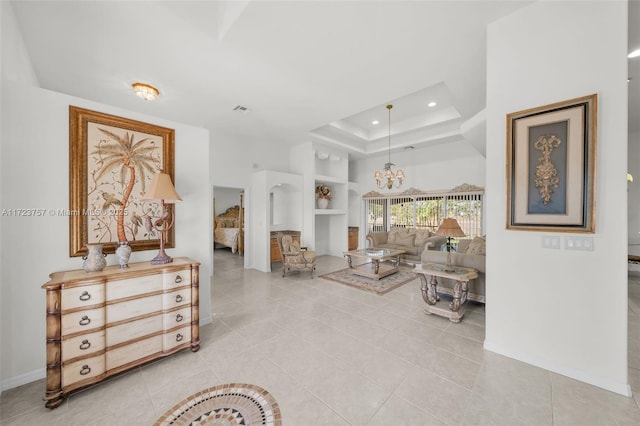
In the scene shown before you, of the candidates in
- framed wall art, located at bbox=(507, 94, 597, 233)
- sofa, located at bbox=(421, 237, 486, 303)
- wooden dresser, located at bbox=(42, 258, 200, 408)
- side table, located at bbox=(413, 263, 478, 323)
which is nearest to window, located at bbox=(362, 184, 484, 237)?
sofa, located at bbox=(421, 237, 486, 303)

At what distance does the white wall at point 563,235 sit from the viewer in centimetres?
188

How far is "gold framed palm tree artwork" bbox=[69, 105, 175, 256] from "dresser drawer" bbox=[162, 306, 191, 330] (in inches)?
32.1

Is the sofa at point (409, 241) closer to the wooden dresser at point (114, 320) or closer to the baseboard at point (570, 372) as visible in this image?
the baseboard at point (570, 372)

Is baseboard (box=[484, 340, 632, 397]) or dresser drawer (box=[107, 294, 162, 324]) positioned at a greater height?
dresser drawer (box=[107, 294, 162, 324])

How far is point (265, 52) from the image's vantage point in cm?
296

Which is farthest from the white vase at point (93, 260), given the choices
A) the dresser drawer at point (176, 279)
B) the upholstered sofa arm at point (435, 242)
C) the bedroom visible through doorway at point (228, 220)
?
the upholstered sofa arm at point (435, 242)

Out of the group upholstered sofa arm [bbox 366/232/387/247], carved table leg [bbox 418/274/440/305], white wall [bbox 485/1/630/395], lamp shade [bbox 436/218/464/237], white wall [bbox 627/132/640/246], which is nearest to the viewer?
white wall [bbox 485/1/630/395]

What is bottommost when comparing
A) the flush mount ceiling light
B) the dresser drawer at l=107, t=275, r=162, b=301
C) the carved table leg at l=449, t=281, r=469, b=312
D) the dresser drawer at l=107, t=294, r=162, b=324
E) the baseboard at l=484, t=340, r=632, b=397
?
the baseboard at l=484, t=340, r=632, b=397

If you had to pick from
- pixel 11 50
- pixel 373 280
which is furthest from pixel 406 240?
pixel 11 50

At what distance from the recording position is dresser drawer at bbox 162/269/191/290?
2299mm

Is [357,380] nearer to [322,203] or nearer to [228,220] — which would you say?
[322,203]

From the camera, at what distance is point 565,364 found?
2.08 meters

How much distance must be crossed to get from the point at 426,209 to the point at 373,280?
3.42m

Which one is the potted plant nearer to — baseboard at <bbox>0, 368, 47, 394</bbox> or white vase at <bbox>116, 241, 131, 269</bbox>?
white vase at <bbox>116, 241, 131, 269</bbox>
